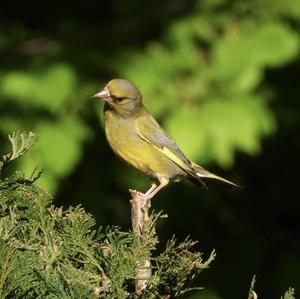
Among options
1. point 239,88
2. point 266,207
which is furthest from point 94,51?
point 266,207

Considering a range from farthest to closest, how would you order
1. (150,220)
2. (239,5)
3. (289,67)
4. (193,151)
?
(289,67), (239,5), (193,151), (150,220)

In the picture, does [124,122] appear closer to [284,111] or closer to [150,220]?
[150,220]

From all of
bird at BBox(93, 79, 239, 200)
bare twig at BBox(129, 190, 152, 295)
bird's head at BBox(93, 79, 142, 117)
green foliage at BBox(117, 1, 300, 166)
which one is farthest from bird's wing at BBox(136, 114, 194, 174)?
bare twig at BBox(129, 190, 152, 295)

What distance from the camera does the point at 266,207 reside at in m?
9.02

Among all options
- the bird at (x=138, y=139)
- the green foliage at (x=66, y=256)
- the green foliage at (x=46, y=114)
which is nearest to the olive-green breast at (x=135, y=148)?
the bird at (x=138, y=139)

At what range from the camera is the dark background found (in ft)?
20.5

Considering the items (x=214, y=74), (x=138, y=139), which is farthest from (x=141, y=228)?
(x=214, y=74)

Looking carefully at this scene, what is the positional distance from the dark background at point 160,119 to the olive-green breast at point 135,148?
1.09m

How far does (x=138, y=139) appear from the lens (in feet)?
15.7

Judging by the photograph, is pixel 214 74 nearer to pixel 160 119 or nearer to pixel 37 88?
pixel 160 119

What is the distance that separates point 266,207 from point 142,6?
104 inches

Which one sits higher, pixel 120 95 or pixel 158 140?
pixel 120 95

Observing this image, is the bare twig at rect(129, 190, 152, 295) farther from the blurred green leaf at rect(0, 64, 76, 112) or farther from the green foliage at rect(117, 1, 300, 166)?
the blurred green leaf at rect(0, 64, 76, 112)

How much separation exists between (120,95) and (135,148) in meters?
0.25
